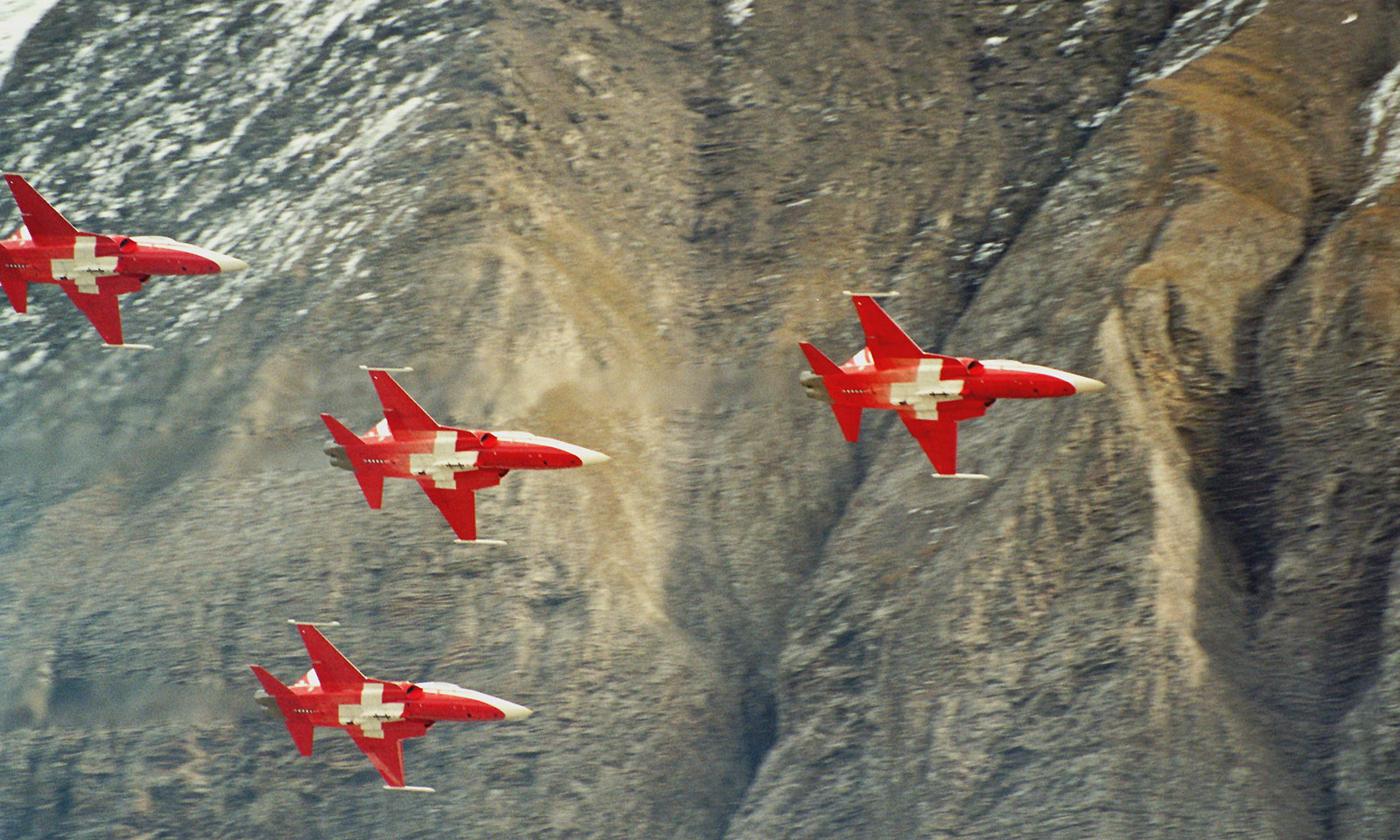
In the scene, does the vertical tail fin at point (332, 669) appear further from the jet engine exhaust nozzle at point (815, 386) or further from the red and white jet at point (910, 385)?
the red and white jet at point (910, 385)

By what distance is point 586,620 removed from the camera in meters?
61.8

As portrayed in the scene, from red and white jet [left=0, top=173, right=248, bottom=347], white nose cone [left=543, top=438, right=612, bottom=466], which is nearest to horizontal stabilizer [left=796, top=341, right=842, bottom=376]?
white nose cone [left=543, top=438, right=612, bottom=466]

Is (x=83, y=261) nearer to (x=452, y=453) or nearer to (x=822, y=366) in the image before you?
(x=452, y=453)

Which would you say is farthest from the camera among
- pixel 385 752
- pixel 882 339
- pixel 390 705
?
pixel 385 752

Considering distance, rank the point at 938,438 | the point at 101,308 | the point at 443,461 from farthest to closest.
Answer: the point at 101,308 → the point at 443,461 → the point at 938,438

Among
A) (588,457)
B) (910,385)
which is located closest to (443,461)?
(588,457)

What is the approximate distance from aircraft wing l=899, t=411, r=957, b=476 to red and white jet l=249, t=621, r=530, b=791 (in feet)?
47.7

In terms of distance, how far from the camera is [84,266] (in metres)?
45.2

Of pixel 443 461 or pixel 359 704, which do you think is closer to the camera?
pixel 443 461

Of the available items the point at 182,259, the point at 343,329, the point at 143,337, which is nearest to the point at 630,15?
the point at 343,329

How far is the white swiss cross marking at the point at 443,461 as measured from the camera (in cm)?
4381

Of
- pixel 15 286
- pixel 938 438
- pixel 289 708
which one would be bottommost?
→ pixel 289 708

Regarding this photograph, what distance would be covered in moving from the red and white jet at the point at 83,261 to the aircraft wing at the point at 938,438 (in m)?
20.3

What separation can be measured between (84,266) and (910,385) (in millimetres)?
24149
